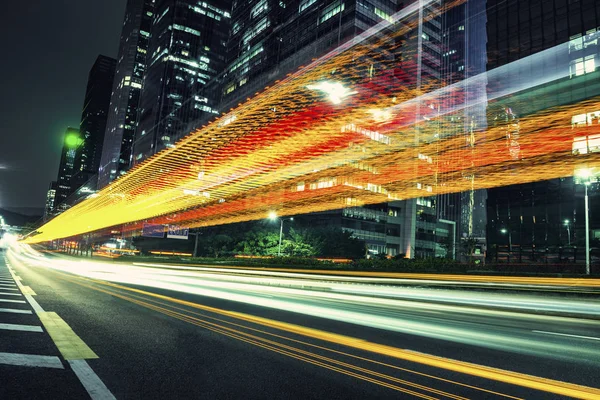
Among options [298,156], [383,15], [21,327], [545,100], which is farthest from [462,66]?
[21,327]

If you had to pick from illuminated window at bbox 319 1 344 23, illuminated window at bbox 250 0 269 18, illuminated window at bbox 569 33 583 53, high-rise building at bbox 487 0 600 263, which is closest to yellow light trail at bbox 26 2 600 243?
high-rise building at bbox 487 0 600 263

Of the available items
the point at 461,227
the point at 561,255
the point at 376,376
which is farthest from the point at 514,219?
the point at 461,227

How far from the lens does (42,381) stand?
15.6ft

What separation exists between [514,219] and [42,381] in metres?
65.1

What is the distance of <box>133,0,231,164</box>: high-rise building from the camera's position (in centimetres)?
15175

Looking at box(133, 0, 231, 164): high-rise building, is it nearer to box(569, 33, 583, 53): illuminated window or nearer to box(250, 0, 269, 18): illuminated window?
box(250, 0, 269, 18): illuminated window

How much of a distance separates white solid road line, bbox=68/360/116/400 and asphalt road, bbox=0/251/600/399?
26mm

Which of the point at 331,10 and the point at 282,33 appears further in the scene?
the point at 282,33

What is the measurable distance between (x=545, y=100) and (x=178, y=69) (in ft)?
458

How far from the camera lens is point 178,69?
157 meters

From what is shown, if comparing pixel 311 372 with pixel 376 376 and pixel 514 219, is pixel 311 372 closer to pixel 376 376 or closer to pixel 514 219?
pixel 376 376

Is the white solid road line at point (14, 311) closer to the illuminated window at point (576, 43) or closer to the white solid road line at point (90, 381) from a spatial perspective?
the white solid road line at point (90, 381)

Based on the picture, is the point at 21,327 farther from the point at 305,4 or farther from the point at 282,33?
the point at 282,33

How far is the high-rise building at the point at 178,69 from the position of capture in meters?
152
